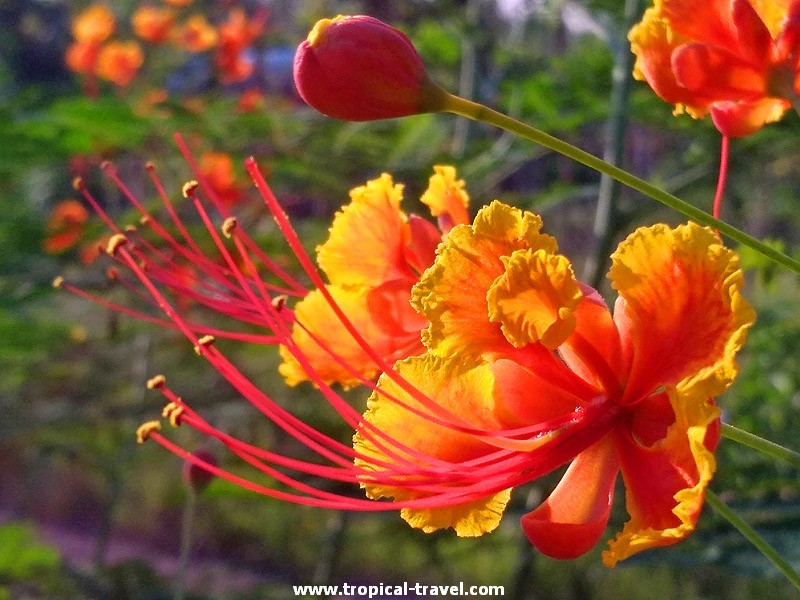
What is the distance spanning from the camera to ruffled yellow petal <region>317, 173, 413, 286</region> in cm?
119

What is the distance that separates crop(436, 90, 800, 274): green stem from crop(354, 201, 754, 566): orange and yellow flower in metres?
0.02

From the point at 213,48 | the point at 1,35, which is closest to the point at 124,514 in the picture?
the point at 213,48

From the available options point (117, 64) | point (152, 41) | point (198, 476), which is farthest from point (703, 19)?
point (152, 41)

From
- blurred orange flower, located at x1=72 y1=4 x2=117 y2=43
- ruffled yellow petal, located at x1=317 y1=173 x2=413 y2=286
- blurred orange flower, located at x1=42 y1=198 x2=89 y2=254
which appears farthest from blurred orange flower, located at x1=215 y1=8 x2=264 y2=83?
ruffled yellow petal, located at x1=317 y1=173 x2=413 y2=286

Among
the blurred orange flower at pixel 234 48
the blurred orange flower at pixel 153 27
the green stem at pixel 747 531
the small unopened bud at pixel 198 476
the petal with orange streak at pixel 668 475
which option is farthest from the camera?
the blurred orange flower at pixel 153 27

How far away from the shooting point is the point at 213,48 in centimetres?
532

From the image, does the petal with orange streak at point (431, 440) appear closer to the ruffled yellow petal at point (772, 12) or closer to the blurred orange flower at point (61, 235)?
the ruffled yellow petal at point (772, 12)

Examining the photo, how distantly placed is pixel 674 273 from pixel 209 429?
1.58 feet

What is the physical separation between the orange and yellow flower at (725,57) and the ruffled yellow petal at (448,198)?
0.26m

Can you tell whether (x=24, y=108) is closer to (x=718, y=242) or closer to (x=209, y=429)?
(x=209, y=429)

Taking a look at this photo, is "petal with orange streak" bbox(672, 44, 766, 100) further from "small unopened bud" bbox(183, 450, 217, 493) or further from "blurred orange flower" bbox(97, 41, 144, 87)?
"blurred orange flower" bbox(97, 41, 144, 87)

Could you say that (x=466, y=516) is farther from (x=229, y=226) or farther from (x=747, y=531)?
(x=229, y=226)

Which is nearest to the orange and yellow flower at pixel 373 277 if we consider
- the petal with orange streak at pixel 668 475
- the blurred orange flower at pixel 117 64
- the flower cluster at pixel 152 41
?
the petal with orange streak at pixel 668 475

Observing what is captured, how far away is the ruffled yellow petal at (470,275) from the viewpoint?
881mm
